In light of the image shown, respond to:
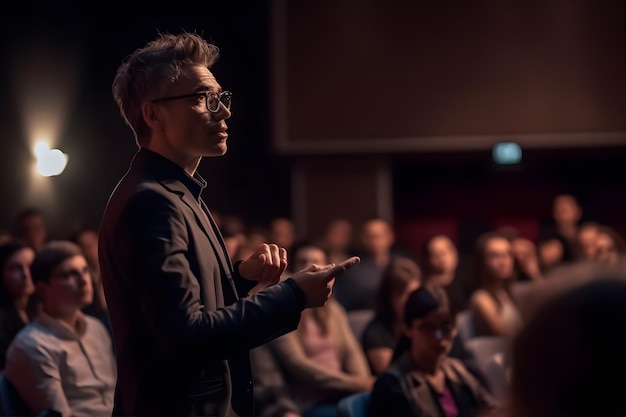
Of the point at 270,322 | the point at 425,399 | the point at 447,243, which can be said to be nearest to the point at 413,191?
the point at 447,243

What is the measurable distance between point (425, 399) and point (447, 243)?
6.82ft

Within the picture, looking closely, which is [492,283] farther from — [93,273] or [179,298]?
[179,298]

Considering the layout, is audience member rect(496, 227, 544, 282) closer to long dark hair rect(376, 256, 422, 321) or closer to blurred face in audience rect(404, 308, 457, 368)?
long dark hair rect(376, 256, 422, 321)

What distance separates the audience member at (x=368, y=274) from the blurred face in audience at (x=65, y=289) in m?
2.05

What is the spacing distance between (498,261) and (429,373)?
1754 millimetres

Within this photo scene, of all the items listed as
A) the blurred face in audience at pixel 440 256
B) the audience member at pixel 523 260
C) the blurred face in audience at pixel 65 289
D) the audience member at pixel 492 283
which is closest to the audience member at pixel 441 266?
the blurred face in audience at pixel 440 256

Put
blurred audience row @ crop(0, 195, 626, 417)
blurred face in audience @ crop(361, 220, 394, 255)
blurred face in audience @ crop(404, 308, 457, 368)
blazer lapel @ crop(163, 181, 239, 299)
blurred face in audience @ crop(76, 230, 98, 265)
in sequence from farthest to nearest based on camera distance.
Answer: blurred face in audience @ crop(361, 220, 394, 255), blurred face in audience @ crop(76, 230, 98, 265), blurred face in audience @ crop(404, 308, 457, 368), blazer lapel @ crop(163, 181, 239, 299), blurred audience row @ crop(0, 195, 626, 417)

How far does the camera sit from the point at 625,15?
26.3 ft

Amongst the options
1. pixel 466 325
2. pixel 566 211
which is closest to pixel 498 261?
pixel 466 325

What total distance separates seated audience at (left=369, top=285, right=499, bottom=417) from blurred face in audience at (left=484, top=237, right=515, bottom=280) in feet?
5.10

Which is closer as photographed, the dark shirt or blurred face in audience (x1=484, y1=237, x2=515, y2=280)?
the dark shirt

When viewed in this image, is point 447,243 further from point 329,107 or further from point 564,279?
point 564,279

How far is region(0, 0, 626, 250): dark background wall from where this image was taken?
25.2 ft

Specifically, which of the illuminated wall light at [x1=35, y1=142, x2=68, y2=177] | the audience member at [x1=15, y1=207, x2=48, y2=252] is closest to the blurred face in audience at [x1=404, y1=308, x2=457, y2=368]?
the audience member at [x1=15, y1=207, x2=48, y2=252]
